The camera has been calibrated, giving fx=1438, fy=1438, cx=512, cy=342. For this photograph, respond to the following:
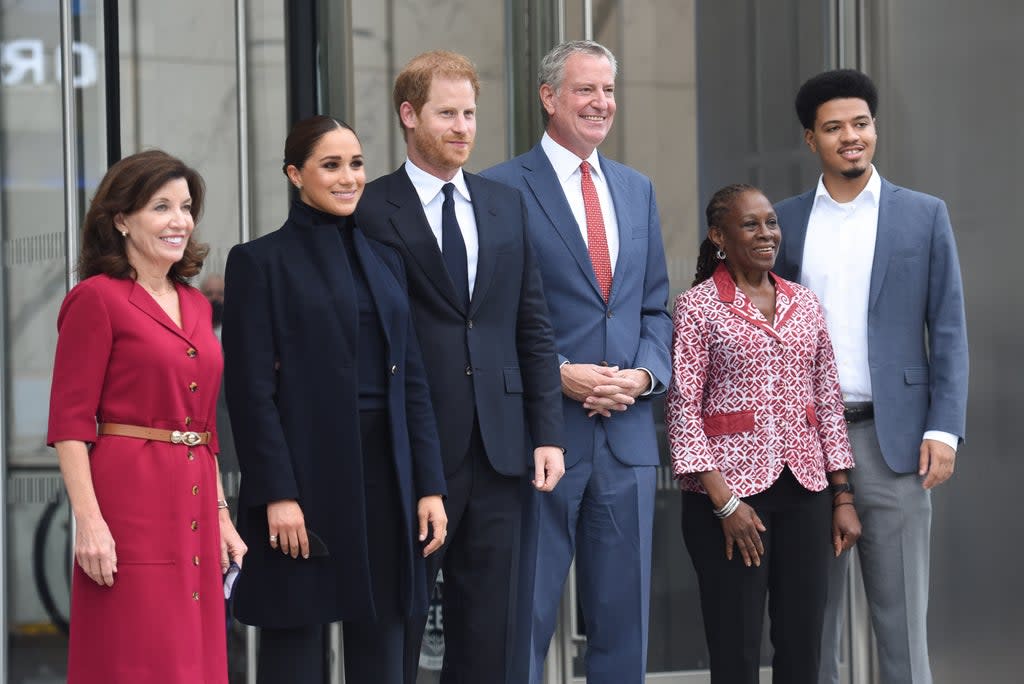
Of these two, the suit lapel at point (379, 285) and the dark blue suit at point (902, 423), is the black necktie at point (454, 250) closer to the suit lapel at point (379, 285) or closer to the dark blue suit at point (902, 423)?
the suit lapel at point (379, 285)

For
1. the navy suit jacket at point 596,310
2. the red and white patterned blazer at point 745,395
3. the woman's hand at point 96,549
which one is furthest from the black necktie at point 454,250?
the woman's hand at point 96,549

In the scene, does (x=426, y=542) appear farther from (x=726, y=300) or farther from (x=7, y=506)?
(x=7, y=506)

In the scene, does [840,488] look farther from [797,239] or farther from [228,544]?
[228,544]

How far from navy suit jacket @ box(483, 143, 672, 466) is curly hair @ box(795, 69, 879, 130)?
2.58ft

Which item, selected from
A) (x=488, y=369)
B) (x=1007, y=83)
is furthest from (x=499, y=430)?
(x=1007, y=83)

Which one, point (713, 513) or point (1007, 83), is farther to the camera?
point (1007, 83)

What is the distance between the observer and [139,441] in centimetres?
340

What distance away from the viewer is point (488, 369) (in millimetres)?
4031

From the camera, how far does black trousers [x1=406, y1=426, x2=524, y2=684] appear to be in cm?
398

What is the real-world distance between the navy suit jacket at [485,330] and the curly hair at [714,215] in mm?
691

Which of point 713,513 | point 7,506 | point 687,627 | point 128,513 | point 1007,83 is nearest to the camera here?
point 128,513

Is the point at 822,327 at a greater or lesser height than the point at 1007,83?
lesser

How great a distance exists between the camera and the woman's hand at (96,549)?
3.29 m

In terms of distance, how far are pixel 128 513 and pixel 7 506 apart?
2.27m
